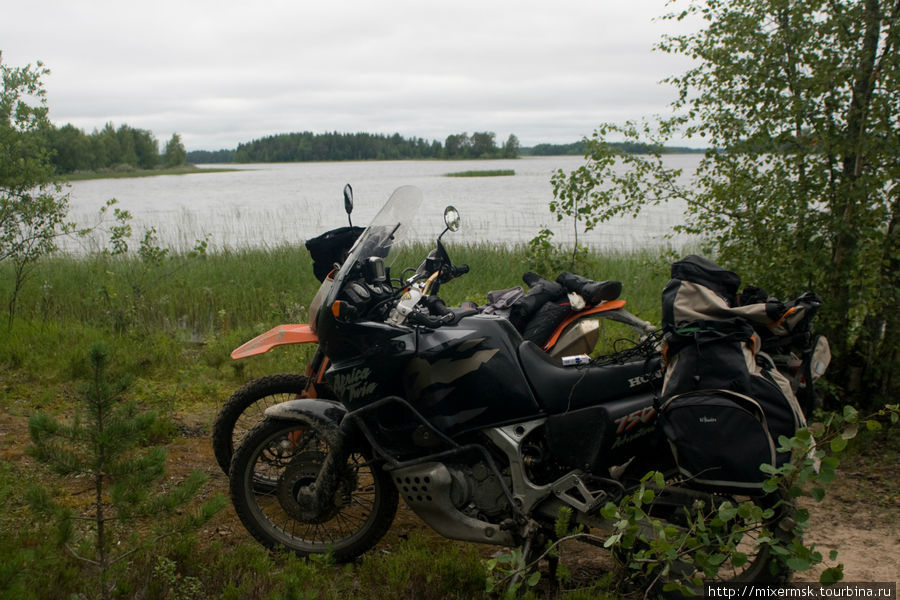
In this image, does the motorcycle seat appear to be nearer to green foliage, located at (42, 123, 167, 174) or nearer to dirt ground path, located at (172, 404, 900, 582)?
dirt ground path, located at (172, 404, 900, 582)

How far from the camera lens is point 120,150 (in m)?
67.9

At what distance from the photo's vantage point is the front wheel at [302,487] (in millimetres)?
3484

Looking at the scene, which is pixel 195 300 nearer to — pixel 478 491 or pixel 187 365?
pixel 187 365

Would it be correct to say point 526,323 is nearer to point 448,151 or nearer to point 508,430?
point 508,430

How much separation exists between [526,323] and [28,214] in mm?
5551

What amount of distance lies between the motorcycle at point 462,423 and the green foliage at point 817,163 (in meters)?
2.25

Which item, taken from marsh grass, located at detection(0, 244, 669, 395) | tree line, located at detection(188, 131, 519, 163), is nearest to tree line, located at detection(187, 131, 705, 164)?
tree line, located at detection(188, 131, 519, 163)

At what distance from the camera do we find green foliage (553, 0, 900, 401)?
181 inches

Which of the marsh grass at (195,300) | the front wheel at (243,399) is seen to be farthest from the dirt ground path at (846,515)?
the marsh grass at (195,300)

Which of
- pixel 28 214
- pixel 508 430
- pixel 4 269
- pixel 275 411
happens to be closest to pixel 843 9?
pixel 508 430

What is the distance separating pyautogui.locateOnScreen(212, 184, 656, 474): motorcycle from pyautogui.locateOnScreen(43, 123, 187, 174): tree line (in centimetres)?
4656

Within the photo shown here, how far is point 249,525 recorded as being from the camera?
142 inches

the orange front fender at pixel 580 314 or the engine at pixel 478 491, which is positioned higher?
the orange front fender at pixel 580 314

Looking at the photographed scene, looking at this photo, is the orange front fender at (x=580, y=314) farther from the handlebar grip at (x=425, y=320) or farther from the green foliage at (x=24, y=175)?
the green foliage at (x=24, y=175)
